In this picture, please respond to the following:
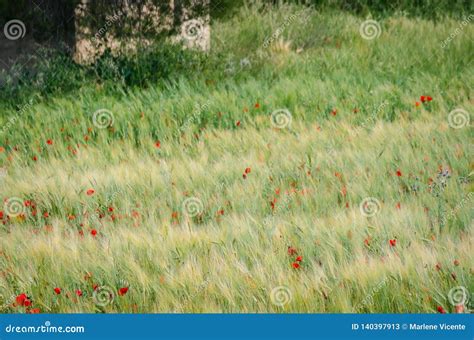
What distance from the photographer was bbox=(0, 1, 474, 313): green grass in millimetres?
3547

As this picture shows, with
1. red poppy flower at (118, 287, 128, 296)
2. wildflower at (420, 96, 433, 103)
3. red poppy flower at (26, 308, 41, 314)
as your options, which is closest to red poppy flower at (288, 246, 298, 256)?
red poppy flower at (118, 287, 128, 296)

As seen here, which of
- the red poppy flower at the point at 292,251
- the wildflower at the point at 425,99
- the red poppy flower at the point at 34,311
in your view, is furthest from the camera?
the wildflower at the point at 425,99

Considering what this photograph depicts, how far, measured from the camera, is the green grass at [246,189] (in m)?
3.55

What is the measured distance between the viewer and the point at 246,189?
4980mm

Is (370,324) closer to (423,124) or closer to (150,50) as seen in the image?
(423,124)

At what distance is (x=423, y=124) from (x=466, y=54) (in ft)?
11.8

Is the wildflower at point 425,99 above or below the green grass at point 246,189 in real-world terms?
above

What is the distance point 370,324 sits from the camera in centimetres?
→ 320

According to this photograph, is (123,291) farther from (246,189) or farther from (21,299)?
(246,189)

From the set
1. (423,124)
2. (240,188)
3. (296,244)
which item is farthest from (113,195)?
(423,124)

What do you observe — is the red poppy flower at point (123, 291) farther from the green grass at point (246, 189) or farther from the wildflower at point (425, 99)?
the wildflower at point (425, 99)

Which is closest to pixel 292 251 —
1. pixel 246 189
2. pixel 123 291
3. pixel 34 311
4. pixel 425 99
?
pixel 123 291

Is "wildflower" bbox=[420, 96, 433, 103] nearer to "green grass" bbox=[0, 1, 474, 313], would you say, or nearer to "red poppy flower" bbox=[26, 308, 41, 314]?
"green grass" bbox=[0, 1, 474, 313]

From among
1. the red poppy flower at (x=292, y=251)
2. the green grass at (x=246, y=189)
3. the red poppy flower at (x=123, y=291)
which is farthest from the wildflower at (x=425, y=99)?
the red poppy flower at (x=123, y=291)
